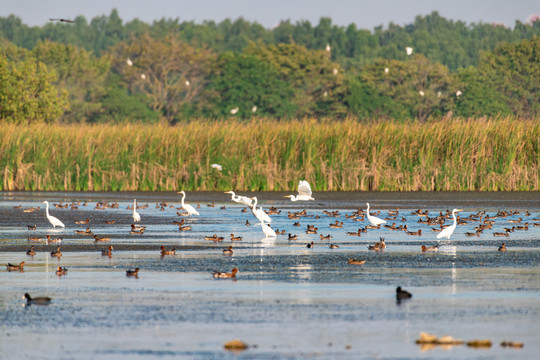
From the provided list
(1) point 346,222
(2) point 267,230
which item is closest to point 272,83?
(1) point 346,222

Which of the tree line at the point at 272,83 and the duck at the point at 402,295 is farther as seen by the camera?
the tree line at the point at 272,83

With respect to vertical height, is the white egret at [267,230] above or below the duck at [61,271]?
above

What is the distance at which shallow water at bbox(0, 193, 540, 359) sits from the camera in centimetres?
841

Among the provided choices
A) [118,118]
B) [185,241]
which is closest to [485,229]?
[185,241]

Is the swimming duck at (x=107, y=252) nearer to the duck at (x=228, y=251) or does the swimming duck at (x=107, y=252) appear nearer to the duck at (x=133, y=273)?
the duck at (x=228, y=251)

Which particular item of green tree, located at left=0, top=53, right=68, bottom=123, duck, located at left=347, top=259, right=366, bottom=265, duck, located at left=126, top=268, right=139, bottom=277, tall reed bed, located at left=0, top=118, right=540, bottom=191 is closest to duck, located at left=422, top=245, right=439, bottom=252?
duck, located at left=347, top=259, right=366, bottom=265

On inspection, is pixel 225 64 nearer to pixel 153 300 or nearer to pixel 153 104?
pixel 153 104

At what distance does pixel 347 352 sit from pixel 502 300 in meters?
3.03

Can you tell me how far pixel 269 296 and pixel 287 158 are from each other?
22.2 metres

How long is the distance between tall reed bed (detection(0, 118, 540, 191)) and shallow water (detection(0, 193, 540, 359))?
498 inches

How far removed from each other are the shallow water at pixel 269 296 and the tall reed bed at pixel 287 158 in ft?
41.5

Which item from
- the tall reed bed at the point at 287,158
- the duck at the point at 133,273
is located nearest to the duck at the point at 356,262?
the duck at the point at 133,273

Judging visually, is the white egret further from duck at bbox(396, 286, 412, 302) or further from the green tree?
the green tree

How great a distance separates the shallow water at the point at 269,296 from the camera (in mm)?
8406
